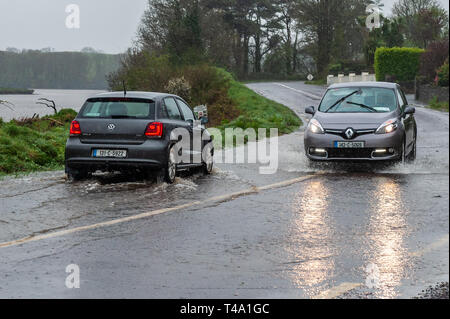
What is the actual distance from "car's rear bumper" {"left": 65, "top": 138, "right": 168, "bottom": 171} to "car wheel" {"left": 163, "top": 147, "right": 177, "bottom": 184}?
149mm

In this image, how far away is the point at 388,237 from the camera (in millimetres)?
7895

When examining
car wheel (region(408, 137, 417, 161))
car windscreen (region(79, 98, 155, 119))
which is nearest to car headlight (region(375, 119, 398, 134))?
car wheel (region(408, 137, 417, 161))

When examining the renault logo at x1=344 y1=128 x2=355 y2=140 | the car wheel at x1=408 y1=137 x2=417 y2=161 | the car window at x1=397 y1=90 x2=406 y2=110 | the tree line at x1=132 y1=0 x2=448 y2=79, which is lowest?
the car wheel at x1=408 y1=137 x2=417 y2=161

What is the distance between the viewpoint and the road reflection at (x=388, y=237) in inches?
240

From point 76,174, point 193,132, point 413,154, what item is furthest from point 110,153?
point 413,154

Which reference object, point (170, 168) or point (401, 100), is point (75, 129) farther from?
point (401, 100)

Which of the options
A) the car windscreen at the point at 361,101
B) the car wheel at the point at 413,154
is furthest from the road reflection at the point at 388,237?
the car windscreen at the point at 361,101

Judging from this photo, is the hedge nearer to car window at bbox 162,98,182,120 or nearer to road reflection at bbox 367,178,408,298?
car window at bbox 162,98,182,120

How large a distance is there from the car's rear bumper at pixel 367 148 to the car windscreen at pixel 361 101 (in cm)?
108

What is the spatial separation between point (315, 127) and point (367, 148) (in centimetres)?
125

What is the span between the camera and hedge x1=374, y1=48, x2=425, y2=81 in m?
50.4

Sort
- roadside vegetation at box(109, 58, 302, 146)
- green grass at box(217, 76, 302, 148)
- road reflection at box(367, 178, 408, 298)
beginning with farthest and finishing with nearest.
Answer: roadside vegetation at box(109, 58, 302, 146) → green grass at box(217, 76, 302, 148) → road reflection at box(367, 178, 408, 298)

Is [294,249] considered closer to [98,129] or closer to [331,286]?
[331,286]
